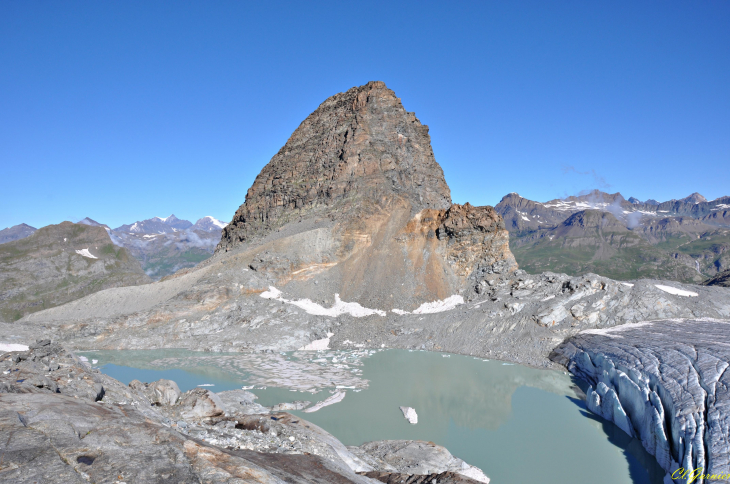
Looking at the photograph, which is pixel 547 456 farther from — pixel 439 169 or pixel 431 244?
pixel 439 169

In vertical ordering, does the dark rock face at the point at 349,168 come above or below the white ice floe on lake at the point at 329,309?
above

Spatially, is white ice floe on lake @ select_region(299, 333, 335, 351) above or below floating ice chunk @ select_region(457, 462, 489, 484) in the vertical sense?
above

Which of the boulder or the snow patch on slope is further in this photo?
the snow patch on slope

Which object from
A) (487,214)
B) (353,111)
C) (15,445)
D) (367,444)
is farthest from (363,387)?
(353,111)

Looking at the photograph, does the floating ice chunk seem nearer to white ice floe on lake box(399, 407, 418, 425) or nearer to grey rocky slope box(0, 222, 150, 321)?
white ice floe on lake box(399, 407, 418, 425)

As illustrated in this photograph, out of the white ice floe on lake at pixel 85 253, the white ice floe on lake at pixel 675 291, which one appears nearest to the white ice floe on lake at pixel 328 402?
the white ice floe on lake at pixel 675 291

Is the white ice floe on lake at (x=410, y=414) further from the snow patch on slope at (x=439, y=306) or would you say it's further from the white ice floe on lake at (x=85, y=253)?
the white ice floe on lake at (x=85, y=253)

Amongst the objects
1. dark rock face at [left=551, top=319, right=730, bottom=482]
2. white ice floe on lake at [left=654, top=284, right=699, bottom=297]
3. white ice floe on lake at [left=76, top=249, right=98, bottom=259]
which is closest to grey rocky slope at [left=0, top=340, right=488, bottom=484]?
dark rock face at [left=551, top=319, right=730, bottom=482]
